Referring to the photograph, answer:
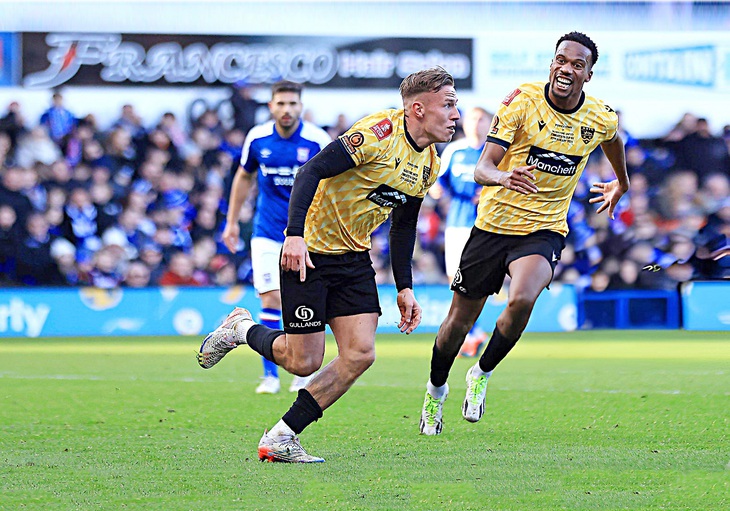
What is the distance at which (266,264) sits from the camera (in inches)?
388

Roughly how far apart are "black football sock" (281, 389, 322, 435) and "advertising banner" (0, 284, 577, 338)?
9.49m

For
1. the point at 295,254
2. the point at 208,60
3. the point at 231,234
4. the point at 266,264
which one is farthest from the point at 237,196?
the point at 208,60

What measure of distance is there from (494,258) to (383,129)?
5.22 ft

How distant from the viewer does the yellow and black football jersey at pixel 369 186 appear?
6.35 metres

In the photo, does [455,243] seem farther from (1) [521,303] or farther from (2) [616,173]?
(1) [521,303]

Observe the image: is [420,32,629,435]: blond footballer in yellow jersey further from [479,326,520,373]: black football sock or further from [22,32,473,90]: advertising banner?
[22,32,473,90]: advertising banner

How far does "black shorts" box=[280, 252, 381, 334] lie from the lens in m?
6.47

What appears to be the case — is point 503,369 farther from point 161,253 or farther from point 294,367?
point 161,253

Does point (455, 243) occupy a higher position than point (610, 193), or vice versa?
point (610, 193)

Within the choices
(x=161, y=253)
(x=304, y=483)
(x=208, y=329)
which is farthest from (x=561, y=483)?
(x=161, y=253)

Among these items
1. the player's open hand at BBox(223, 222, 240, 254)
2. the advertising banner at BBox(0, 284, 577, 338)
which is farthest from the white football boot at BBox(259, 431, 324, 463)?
the advertising banner at BBox(0, 284, 577, 338)

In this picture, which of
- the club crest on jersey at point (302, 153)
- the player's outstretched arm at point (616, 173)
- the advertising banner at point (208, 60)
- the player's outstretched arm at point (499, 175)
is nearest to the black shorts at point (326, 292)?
the player's outstretched arm at point (499, 175)

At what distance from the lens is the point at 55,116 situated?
17031 mm

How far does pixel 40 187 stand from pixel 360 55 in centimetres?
518
